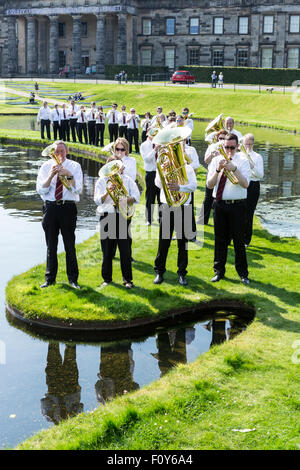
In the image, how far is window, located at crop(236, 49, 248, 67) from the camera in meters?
75.8

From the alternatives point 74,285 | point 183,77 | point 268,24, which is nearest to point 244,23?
point 268,24

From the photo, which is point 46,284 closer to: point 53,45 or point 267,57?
point 267,57

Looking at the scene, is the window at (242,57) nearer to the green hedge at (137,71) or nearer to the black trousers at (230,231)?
the green hedge at (137,71)

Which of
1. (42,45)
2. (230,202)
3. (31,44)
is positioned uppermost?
(42,45)

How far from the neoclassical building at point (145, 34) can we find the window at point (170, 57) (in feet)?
0.43

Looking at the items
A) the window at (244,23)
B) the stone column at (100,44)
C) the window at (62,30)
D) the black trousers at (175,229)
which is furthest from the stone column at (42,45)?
the black trousers at (175,229)

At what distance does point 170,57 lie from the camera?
8031cm

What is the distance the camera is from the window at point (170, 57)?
263 ft

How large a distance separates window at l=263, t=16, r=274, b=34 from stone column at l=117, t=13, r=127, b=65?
17646mm

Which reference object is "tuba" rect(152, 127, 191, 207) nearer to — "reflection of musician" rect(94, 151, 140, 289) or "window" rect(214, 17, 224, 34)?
"reflection of musician" rect(94, 151, 140, 289)

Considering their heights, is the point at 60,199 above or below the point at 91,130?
below

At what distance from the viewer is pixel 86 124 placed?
94.7ft

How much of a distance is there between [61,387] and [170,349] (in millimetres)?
1680
